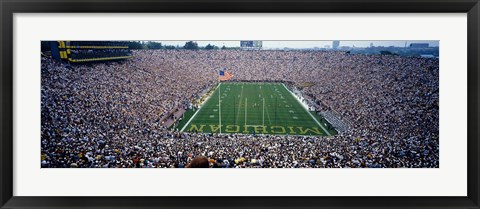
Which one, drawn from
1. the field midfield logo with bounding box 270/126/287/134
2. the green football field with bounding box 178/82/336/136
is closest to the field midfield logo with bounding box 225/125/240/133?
the green football field with bounding box 178/82/336/136

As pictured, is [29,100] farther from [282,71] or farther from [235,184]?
[282,71]

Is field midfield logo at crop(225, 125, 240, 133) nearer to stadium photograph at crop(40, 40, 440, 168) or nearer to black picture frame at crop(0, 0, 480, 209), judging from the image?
stadium photograph at crop(40, 40, 440, 168)
